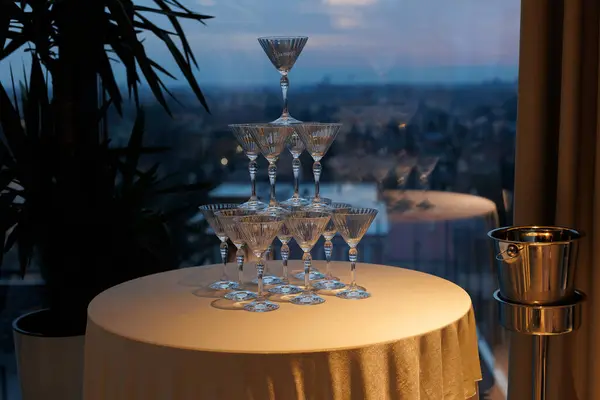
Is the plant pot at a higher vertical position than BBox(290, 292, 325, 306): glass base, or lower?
lower

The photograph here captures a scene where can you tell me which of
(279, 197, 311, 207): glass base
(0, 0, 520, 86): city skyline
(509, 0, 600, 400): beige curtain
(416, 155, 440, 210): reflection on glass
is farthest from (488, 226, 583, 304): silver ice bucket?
(0, 0, 520, 86): city skyline

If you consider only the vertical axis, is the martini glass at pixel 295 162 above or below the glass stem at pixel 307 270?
above

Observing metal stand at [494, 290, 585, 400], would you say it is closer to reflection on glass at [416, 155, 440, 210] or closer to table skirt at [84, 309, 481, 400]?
table skirt at [84, 309, 481, 400]

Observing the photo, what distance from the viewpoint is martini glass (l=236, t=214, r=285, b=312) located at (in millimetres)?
2158

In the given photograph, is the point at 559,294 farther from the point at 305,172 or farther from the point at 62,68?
the point at 62,68

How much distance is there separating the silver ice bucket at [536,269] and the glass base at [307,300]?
686mm

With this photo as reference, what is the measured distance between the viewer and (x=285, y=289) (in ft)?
7.97

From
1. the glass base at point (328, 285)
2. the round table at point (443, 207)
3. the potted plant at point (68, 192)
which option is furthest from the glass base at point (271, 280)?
the round table at point (443, 207)

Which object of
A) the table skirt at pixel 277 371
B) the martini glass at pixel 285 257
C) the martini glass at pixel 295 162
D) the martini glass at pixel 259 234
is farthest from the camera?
the martini glass at pixel 295 162

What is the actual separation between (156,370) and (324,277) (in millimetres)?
779

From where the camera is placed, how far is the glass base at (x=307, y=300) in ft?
7.52

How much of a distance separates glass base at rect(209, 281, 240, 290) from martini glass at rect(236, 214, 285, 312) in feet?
0.66

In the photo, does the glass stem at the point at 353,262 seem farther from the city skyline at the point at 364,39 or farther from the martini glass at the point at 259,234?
the city skyline at the point at 364,39

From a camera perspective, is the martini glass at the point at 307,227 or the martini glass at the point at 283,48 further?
the martini glass at the point at 283,48
